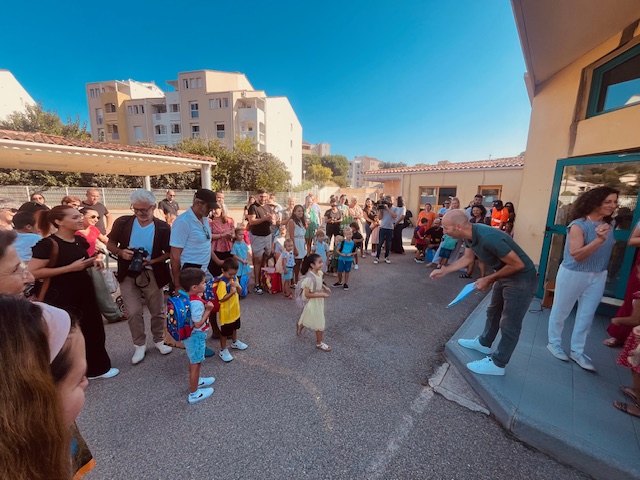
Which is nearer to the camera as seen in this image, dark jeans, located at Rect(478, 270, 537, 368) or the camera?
dark jeans, located at Rect(478, 270, 537, 368)

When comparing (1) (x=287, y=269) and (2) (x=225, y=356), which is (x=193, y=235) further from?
(1) (x=287, y=269)

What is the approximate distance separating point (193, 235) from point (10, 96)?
38643 mm

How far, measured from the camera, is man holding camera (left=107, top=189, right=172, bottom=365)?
10.3ft

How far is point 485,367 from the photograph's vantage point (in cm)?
290

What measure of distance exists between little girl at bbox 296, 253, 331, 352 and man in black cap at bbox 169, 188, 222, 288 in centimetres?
130

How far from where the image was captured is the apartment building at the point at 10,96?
979 inches

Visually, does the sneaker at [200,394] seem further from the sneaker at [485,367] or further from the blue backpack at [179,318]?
the sneaker at [485,367]

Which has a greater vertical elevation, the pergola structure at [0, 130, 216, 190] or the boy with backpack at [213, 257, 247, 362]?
the pergola structure at [0, 130, 216, 190]

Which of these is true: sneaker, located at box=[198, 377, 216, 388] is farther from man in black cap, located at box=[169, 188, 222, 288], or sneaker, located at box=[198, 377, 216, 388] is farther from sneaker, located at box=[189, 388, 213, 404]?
man in black cap, located at box=[169, 188, 222, 288]

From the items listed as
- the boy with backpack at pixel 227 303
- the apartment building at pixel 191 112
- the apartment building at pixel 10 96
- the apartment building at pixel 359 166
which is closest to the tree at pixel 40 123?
the apartment building at pixel 10 96

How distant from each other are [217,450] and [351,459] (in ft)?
3.44

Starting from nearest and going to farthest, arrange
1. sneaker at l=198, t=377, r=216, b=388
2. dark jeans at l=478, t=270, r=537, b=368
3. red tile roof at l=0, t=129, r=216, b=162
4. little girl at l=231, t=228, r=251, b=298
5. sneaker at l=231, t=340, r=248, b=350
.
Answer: dark jeans at l=478, t=270, r=537, b=368 → sneaker at l=198, t=377, r=216, b=388 → sneaker at l=231, t=340, r=248, b=350 → little girl at l=231, t=228, r=251, b=298 → red tile roof at l=0, t=129, r=216, b=162

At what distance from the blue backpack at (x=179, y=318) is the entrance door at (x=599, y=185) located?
16.6 ft

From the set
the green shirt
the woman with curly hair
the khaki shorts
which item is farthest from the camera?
the woman with curly hair
